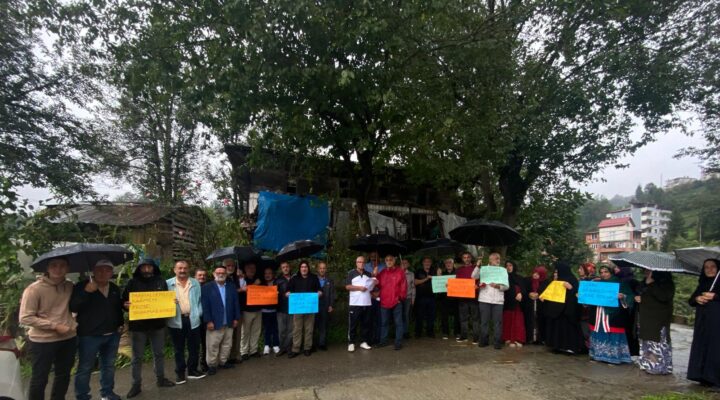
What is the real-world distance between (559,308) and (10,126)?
13.2m

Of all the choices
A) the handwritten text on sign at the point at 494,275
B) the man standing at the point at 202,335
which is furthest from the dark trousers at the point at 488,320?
the man standing at the point at 202,335

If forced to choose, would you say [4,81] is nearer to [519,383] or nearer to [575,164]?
[519,383]

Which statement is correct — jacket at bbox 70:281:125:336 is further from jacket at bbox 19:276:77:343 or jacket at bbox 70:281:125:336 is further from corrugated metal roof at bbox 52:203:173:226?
corrugated metal roof at bbox 52:203:173:226

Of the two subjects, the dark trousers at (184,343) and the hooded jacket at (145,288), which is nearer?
the hooded jacket at (145,288)

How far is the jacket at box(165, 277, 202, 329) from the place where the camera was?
18.7 ft

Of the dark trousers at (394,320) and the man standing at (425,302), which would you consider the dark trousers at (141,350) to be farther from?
the man standing at (425,302)

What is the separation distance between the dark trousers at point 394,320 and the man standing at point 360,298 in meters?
0.31

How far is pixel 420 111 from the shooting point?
873cm

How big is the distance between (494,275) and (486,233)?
1121mm

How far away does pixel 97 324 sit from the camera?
5016mm

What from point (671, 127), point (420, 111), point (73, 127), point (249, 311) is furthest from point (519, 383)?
point (73, 127)

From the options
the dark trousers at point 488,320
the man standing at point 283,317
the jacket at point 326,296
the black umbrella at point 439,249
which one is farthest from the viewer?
the black umbrella at point 439,249

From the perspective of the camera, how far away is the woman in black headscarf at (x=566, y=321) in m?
7.19

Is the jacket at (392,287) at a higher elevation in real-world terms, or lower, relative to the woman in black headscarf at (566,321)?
higher
